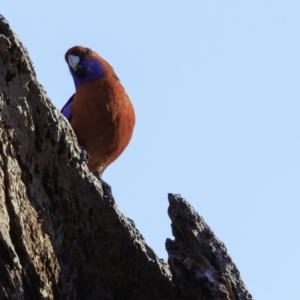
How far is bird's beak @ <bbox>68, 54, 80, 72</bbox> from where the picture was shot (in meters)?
6.38

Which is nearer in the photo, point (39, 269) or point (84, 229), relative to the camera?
point (39, 269)

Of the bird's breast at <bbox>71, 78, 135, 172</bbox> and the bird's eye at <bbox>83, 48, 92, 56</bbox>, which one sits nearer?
the bird's breast at <bbox>71, 78, 135, 172</bbox>

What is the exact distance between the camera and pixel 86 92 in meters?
5.56

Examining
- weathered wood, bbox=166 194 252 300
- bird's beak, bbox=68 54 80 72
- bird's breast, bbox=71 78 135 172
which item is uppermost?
bird's beak, bbox=68 54 80 72

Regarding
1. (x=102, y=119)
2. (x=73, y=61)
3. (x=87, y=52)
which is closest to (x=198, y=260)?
(x=102, y=119)

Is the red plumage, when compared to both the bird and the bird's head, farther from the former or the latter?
the bird's head

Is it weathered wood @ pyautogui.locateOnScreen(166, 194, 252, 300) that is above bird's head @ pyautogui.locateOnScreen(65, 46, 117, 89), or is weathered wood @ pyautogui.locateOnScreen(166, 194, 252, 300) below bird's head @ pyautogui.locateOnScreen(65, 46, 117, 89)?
below

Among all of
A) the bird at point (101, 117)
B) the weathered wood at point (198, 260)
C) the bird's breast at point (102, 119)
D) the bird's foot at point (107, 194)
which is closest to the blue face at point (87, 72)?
the bird at point (101, 117)

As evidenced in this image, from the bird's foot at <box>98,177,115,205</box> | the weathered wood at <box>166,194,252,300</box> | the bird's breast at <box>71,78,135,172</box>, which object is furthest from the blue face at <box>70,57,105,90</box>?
the weathered wood at <box>166,194,252,300</box>

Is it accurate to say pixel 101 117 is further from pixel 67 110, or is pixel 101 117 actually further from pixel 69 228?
pixel 69 228

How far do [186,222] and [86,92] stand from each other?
2384mm

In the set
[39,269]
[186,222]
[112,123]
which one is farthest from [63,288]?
[112,123]

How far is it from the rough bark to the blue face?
8.42ft

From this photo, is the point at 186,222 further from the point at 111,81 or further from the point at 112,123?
the point at 111,81
